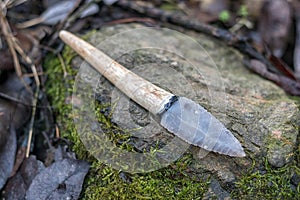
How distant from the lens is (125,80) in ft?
6.77

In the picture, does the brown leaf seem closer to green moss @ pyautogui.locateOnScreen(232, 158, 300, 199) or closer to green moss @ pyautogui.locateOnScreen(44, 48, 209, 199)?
green moss @ pyautogui.locateOnScreen(44, 48, 209, 199)

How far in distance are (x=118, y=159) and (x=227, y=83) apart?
922 mm

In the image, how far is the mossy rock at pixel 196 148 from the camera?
1.78 meters

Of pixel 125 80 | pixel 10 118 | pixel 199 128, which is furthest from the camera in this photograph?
pixel 10 118

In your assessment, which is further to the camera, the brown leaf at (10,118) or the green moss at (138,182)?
the brown leaf at (10,118)

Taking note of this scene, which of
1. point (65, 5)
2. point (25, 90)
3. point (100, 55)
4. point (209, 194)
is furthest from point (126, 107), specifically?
point (65, 5)

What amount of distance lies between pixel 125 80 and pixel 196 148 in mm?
579

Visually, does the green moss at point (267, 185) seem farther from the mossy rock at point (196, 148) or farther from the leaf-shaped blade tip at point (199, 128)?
the leaf-shaped blade tip at point (199, 128)

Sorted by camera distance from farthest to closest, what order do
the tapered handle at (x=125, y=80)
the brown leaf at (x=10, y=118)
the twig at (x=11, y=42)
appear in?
the twig at (x=11, y=42) < the brown leaf at (x=10, y=118) < the tapered handle at (x=125, y=80)

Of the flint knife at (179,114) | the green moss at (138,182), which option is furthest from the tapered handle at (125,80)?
the green moss at (138,182)

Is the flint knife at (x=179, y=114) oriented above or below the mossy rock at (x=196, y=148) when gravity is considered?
above

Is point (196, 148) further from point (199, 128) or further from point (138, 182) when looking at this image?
point (138, 182)

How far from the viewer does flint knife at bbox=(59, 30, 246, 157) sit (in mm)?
1720

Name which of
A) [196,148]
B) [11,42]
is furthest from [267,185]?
[11,42]
